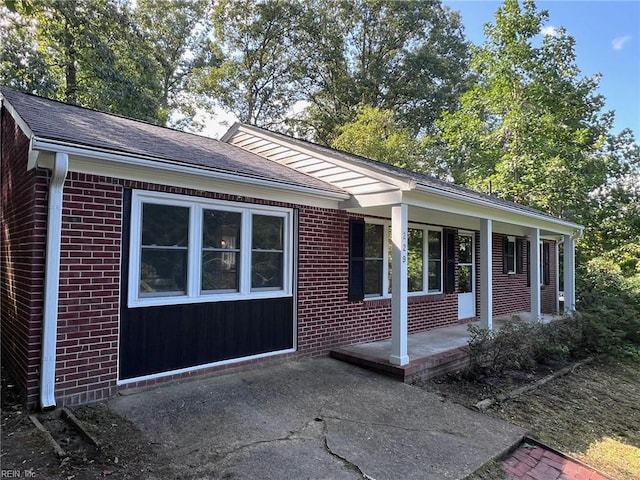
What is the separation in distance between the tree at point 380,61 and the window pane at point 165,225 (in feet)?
65.4

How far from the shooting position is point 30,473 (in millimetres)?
2922

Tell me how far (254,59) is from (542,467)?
979 inches

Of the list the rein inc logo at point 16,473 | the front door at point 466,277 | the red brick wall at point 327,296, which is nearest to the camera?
the rein inc logo at point 16,473

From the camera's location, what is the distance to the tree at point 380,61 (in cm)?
2422

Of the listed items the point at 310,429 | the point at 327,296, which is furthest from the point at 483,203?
the point at 310,429

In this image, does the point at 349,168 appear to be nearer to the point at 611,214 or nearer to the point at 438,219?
the point at 438,219

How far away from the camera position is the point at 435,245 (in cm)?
929

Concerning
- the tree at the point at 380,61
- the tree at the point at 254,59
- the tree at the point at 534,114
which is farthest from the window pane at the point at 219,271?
the tree at the point at 254,59

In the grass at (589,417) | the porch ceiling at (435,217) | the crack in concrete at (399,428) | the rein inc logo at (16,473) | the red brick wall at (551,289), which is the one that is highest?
the porch ceiling at (435,217)

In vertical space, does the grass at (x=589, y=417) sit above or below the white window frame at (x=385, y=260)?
below

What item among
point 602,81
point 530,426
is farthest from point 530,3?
point 530,426

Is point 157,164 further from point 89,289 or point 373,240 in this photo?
point 373,240

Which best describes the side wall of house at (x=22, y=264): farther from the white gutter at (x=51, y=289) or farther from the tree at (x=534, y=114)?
the tree at (x=534, y=114)

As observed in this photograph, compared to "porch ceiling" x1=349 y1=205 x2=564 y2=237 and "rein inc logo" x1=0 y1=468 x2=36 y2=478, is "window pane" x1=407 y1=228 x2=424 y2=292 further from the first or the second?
"rein inc logo" x1=0 y1=468 x2=36 y2=478
